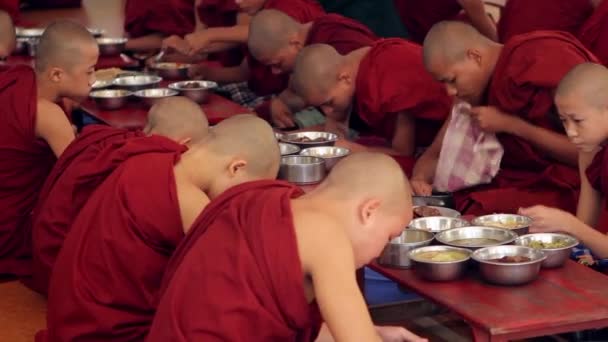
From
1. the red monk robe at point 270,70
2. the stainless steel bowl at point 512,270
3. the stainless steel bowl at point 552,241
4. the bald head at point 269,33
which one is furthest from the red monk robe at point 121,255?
the red monk robe at point 270,70

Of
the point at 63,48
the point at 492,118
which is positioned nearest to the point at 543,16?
the point at 492,118

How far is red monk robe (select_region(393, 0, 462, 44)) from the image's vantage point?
712cm

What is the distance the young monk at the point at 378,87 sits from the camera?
538 centimetres

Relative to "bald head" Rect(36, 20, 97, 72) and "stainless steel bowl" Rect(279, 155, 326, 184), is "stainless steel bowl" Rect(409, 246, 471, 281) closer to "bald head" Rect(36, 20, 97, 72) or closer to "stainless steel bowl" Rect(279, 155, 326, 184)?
"stainless steel bowl" Rect(279, 155, 326, 184)

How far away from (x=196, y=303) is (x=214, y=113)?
9.90ft

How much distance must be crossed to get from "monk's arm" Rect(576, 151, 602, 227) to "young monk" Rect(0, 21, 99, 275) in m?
2.29

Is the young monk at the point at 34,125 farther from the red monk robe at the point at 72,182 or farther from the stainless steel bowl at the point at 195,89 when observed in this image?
the stainless steel bowl at the point at 195,89

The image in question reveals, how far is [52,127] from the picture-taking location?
500 cm

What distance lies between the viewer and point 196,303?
286 cm

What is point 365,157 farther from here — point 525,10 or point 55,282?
point 525,10

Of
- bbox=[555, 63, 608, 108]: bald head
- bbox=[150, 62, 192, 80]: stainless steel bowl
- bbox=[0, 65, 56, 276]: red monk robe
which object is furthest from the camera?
bbox=[150, 62, 192, 80]: stainless steel bowl

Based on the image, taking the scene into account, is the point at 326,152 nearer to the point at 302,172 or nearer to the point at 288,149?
the point at 288,149

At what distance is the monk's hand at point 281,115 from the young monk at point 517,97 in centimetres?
173

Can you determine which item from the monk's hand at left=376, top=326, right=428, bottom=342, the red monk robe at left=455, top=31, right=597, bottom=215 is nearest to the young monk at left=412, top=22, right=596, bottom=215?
the red monk robe at left=455, top=31, right=597, bottom=215
